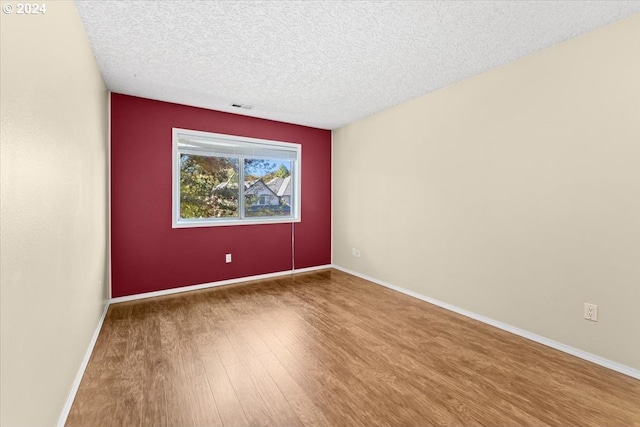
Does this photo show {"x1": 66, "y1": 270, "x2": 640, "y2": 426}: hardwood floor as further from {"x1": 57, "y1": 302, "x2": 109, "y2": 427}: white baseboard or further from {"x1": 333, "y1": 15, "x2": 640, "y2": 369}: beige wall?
{"x1": 333, "y1": 15, "x2": 640, "y2": 369}: beige wall

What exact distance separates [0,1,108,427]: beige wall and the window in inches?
66.1

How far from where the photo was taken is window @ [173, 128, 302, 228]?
3.93m

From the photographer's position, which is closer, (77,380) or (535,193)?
(77,380)

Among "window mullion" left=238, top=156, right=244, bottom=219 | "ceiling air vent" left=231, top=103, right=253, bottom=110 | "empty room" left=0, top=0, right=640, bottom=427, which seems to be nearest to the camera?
"empty room" left=0, top=0, right=640, bottom=427

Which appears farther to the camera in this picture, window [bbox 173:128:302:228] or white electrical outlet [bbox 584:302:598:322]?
window [bbox 173:128:302:228]

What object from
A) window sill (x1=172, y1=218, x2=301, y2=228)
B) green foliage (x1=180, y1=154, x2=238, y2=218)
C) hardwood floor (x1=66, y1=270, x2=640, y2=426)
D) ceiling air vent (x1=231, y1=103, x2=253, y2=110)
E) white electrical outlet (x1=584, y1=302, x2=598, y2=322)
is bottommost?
hardwood floor (x1=66, y1=270, x2=640, y2=426)

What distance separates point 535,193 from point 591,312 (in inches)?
39.6

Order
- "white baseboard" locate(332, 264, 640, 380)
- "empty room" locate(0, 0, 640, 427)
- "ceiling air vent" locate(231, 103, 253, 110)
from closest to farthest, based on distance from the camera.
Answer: "empty room" locate(0, 0, 640, 427), "white baseboard" locate(332, 264, 640, 380), "ceiling air vent" locate(231, 103, 253, 110)

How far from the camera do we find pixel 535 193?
253 centimetres

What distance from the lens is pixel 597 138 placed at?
7.15ft

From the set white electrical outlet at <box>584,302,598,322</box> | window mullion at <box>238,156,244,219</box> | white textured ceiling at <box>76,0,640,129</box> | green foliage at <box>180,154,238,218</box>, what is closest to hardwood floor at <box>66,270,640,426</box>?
white electrical outlet at <box>584,302,598,322</box>

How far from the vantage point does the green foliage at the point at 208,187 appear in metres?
3.97

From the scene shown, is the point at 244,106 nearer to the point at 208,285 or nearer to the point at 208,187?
the point at 208,187

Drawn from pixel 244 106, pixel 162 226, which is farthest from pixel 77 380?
pixel 244 106
